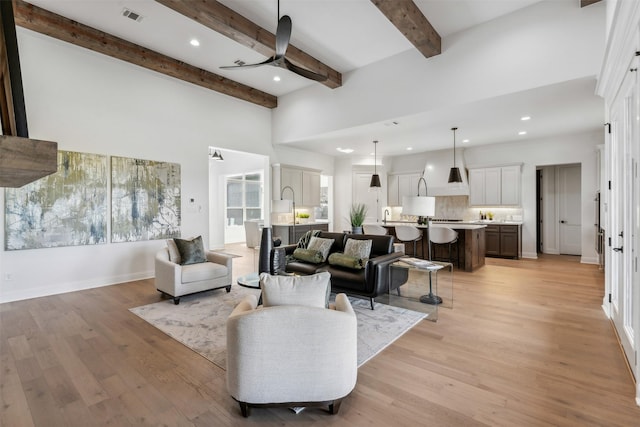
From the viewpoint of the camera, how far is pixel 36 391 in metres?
2.20

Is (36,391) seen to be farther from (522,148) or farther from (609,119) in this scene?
(522,148)

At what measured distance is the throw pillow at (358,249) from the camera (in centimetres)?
427

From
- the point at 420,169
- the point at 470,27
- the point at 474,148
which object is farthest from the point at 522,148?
the point at 470,27

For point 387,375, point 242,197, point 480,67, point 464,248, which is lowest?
point 387,375

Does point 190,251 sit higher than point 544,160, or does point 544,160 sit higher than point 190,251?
point 544,160

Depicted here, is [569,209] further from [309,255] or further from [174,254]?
[174,254]

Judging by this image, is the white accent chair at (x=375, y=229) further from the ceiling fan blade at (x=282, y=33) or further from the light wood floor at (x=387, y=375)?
the ceiling fan blade at (x=282, y=33)

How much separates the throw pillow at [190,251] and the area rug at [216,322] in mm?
521

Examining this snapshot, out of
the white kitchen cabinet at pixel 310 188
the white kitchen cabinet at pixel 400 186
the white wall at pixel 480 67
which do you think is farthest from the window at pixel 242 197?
the white wall at pixel 480 67

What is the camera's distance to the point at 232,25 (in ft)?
13.7

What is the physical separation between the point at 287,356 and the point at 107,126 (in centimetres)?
520

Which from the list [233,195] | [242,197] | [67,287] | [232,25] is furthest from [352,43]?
[233,195]

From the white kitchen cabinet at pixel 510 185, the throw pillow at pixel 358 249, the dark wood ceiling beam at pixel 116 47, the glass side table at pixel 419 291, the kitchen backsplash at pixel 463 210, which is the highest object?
the dark wood ceiling beam at pixel 116 47

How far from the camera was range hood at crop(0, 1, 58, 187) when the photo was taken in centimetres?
81
